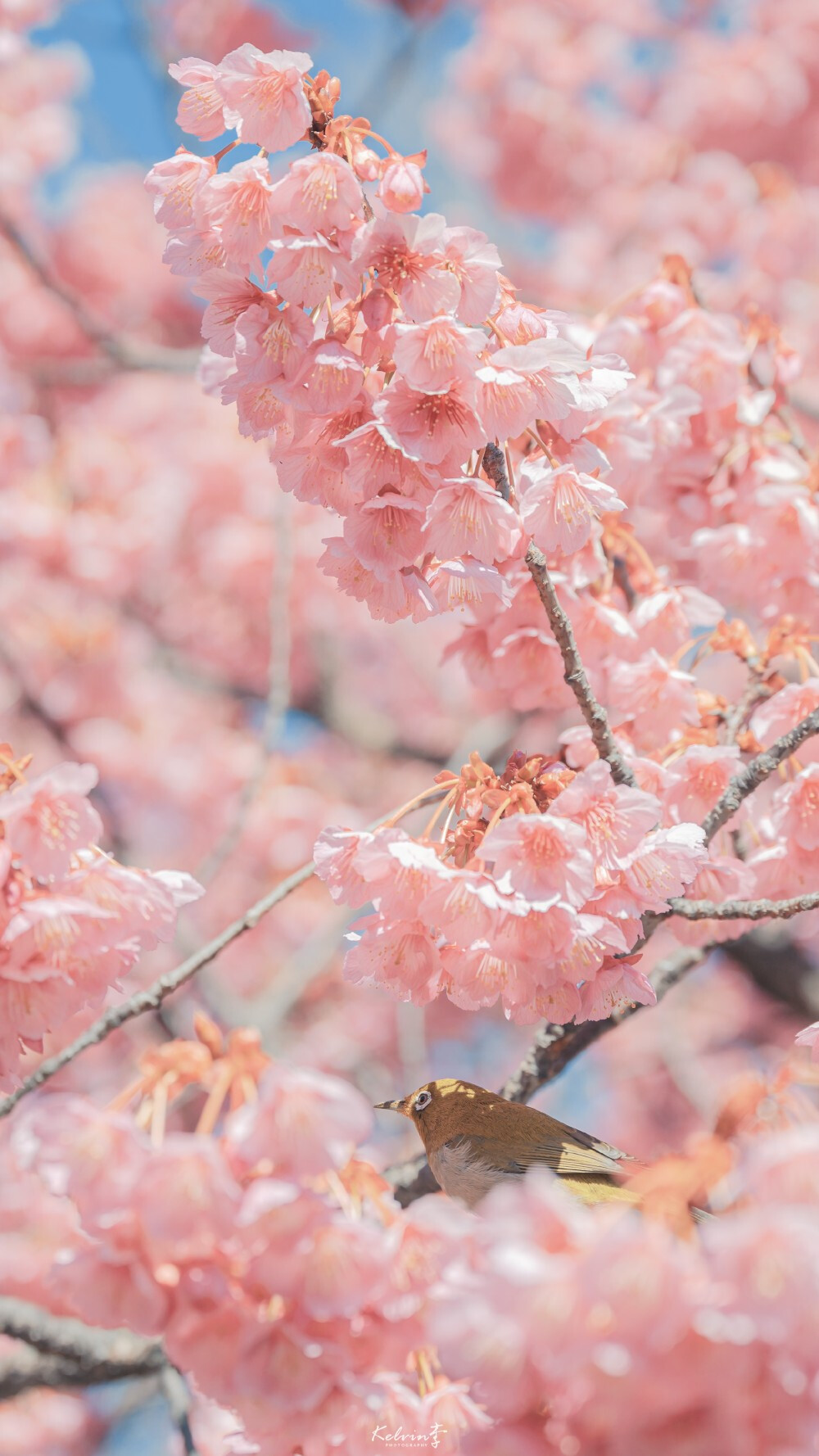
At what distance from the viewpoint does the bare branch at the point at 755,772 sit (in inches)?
65.0

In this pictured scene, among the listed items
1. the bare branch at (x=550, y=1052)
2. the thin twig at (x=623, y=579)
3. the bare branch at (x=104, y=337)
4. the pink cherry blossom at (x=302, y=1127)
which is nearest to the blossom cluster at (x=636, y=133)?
the bare branch at (x=104, y=337)

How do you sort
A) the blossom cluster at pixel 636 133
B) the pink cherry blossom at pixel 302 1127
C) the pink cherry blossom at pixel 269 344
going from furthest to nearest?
1. the blossom cluster at pixel 636 133
2. the pink cherry blossom at pixel 269 344
3. the pink cherry blossom at pixel 302 1127

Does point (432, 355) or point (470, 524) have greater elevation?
point (432, 355)

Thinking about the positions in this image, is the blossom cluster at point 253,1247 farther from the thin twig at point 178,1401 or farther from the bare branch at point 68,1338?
the bare branch at point 68,1338

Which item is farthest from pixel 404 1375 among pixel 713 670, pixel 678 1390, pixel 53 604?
pixel 713 670

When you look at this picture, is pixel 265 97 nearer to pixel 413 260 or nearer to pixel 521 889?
pixel 413 260

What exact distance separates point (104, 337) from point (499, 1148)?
3367 millimetres

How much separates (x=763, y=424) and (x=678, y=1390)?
1986 millimetres

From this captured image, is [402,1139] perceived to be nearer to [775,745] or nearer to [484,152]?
[775,745]

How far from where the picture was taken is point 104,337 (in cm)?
414

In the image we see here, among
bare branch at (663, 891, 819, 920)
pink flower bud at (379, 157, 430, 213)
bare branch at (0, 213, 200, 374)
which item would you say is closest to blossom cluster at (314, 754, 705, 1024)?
bare branch at (663, 891, 819, 920)

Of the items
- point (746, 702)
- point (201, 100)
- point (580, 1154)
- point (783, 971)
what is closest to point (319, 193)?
point (201, 100)

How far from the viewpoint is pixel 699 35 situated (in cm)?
857

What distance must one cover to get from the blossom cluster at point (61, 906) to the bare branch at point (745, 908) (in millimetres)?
718
